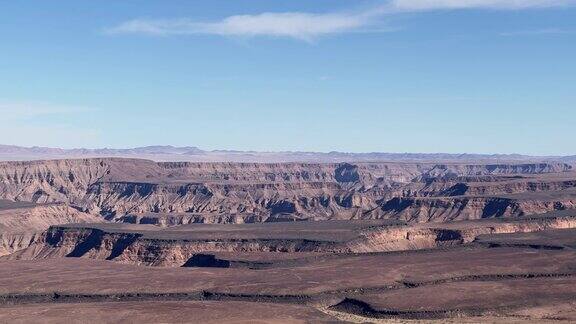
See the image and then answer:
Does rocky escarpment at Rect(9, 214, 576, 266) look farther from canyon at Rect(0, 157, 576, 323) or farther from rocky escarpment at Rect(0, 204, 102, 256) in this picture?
rocky escarpment at Rect(0, 204, 102, 256)

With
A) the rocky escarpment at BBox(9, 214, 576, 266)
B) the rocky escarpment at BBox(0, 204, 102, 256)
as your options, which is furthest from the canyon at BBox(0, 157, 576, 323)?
the rocky escarpment at BBox(0, 204, 102, 256)

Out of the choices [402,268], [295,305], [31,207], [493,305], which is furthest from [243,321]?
[31,207]

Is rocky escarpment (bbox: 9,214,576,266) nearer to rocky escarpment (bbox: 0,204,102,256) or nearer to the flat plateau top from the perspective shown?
the flat plateau top

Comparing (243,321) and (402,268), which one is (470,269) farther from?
(243,321)

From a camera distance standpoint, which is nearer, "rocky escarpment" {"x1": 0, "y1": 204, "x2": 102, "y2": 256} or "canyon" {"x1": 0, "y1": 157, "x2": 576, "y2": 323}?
"canyon" {"x1": 0, "y1": 157, "x2": 576, "y2": 323}

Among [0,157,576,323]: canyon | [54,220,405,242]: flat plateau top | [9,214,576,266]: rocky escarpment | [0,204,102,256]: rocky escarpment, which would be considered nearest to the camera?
[0,157,576,323]: canyon

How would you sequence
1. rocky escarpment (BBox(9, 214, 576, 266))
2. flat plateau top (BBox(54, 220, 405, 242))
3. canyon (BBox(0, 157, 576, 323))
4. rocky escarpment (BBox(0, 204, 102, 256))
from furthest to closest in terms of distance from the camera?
rocky escarpment (BBox(0, 204, 102, 256)), flat plateau top (BBox(54, 220, 405, 242)), rocky escarpment (BBox(9, 214, 576, 266)), canyon (BBox(0, 157, 576, 323))

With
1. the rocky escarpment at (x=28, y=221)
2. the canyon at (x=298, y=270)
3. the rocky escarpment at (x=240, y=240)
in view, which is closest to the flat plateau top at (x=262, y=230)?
the rocky escarpment at (x=240, y=240)

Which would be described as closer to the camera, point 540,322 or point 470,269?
point 540,322

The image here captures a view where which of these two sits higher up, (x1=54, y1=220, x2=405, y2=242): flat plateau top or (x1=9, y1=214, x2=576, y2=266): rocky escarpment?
(x1=54, y1=220, x2=405, y2=242): flat plateau top
